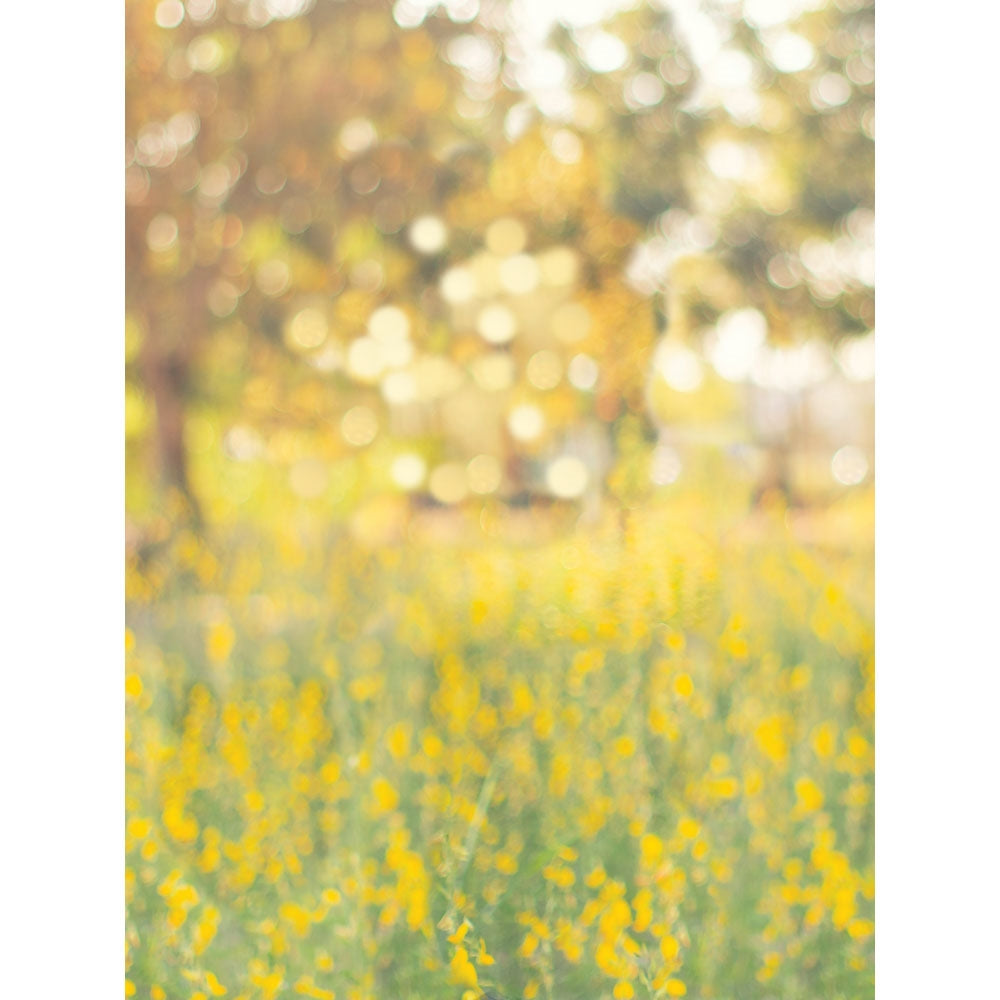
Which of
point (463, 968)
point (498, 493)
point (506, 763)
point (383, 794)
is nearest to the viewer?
point (463, 968)

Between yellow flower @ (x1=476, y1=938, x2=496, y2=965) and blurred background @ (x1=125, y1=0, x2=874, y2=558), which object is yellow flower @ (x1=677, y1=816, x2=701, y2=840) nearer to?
yellow flower @ (x1=476, y1=938, x2=496, y2=965)

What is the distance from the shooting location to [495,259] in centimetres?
193

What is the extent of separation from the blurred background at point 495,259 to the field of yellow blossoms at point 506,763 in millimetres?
138

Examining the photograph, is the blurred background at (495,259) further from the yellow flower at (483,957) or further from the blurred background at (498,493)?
the yellow flower at (483,957)

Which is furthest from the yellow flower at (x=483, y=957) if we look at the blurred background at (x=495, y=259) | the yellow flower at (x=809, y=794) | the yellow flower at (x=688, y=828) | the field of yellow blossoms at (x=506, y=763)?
the blurred background at (x=495, y=259)

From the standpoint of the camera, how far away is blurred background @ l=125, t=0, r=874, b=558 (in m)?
1.76

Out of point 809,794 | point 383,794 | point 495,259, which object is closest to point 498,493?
point 495,259

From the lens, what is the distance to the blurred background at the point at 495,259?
69.2 inches

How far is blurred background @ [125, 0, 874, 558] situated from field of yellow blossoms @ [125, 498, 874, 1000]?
138 millimetres

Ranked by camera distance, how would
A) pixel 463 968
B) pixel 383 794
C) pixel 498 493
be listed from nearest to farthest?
pixel 463 968 → pixel 383 794 → pixel 498 493

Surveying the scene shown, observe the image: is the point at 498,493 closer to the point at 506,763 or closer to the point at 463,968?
the point at 506,763

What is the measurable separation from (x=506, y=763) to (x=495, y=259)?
1116 mm
